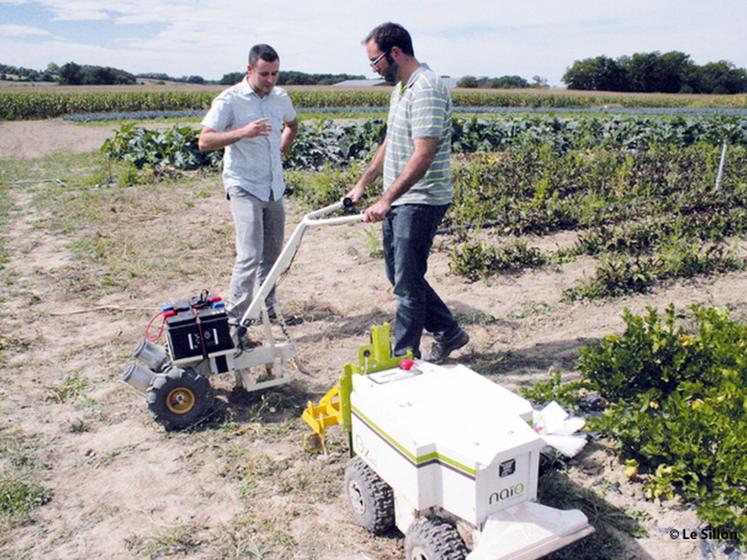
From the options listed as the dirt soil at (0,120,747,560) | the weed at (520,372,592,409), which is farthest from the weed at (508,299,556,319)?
the weed at (520,372,592,409)

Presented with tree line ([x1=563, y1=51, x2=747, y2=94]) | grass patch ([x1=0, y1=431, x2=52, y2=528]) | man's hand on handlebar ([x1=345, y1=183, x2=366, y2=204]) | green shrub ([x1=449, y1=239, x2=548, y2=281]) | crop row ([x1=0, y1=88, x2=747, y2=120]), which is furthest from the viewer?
tree line ([x1=563, y1=51, x2=747, y2=94])

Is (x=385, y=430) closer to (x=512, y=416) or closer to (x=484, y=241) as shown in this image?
(x=512, y=416)

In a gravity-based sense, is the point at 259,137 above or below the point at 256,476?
above

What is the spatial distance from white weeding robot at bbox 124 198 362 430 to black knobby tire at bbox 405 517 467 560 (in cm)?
169

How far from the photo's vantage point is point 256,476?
3328 mm

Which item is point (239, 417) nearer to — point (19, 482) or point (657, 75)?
point (19, 482)

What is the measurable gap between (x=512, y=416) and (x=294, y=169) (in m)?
11.0

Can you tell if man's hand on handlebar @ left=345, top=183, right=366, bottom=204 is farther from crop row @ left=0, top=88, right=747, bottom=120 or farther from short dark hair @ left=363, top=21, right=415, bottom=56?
crop row @ left=0, top=88, right=747, bottom=120

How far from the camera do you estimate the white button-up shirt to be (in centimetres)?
450

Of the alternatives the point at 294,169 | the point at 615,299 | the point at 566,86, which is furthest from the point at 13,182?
the point at 566,86

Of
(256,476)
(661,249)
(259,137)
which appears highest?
(259,137)

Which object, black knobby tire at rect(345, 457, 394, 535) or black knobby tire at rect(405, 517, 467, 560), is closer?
black knobby tire at rect(405, 517, 467, 560)

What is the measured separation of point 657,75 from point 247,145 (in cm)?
6815
